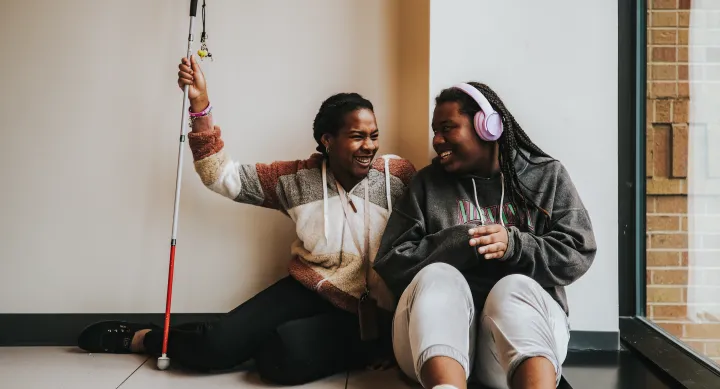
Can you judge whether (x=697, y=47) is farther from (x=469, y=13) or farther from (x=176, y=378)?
(x=176, y=378)

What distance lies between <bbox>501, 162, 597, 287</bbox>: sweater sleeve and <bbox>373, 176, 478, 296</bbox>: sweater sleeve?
0.38 ft

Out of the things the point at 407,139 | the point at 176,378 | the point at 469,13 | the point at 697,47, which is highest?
the point at 469,13

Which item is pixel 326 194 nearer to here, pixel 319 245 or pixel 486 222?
pixel 319 245

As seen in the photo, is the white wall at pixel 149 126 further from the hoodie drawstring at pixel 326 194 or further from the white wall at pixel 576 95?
→ the white wall at pixel 576 95

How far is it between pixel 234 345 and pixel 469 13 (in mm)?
1314

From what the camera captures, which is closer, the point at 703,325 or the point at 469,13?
the point at 703,325

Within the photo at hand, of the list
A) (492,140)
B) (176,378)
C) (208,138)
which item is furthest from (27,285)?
(492,140)

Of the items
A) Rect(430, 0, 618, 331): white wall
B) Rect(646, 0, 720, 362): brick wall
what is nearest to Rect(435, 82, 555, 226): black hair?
Rect(430, 0, 618, 331): white wall

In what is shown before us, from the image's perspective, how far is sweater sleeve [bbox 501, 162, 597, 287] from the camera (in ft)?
5.37

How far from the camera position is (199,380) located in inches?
74.9

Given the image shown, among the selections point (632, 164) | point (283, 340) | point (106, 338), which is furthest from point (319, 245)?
point (632, 164)

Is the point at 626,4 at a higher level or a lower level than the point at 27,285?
higher

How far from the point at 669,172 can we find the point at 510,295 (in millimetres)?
828

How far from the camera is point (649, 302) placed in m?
2.09
